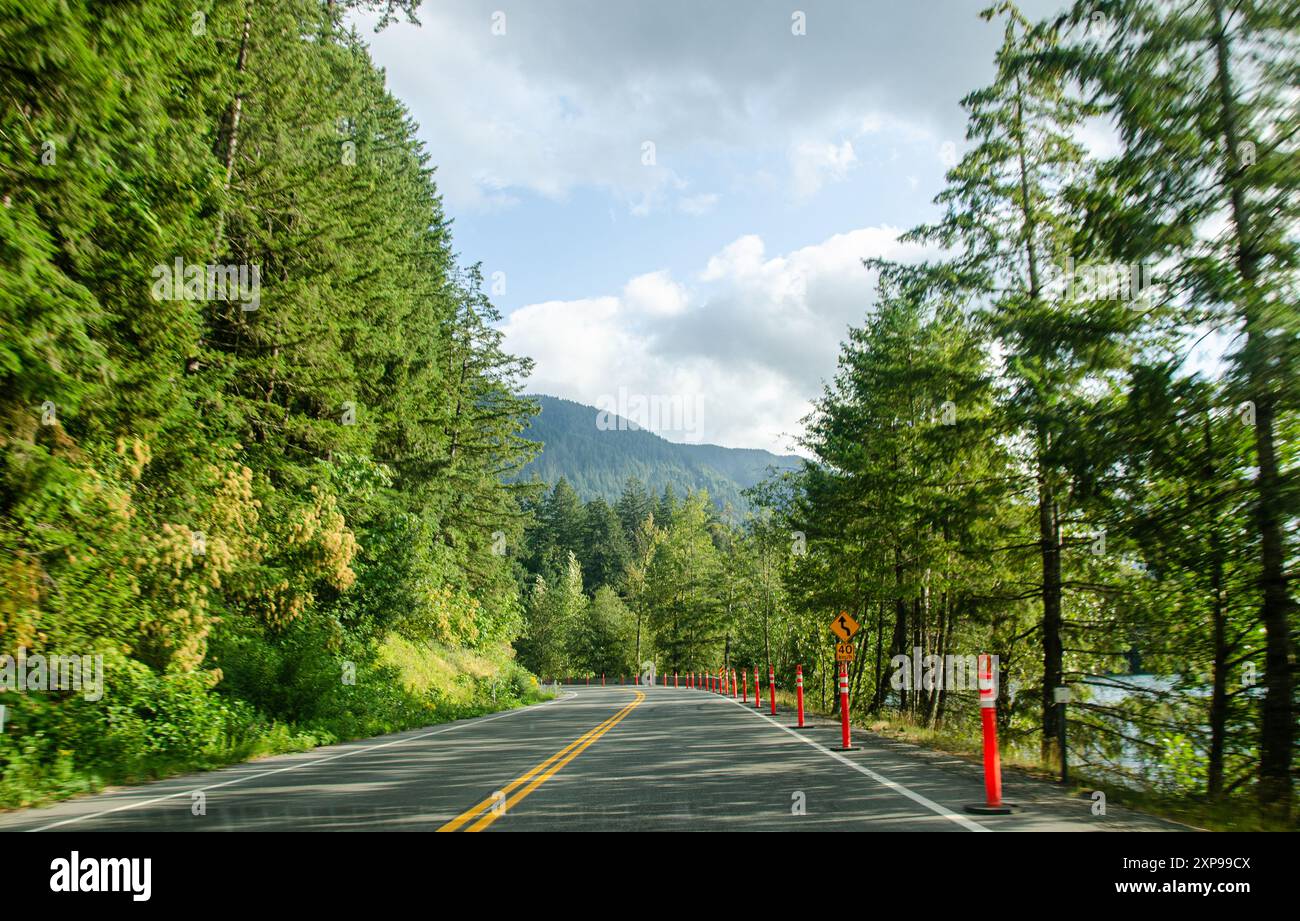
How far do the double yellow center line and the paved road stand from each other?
2 centimetres

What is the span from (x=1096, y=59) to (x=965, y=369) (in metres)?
5.43

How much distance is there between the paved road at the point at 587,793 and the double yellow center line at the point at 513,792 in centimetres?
2

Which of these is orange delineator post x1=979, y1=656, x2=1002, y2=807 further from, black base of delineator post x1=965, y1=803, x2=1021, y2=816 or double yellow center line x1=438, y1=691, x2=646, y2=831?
double yellow center line x1=438, y1=691, x2=646, y2=831

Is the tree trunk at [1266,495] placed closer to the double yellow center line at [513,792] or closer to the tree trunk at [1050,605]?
the tree trunk at [1050,605]

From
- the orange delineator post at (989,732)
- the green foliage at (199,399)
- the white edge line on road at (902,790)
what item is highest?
the green foliage at (199,399)

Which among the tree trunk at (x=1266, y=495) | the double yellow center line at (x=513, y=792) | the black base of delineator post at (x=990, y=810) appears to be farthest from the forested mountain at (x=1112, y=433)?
the double yellow center line at (x=513, y=792)

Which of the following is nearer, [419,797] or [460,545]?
[419,797]

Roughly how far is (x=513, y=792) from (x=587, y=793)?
823 millimetres

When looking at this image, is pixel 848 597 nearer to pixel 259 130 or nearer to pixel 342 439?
pixel 342 439

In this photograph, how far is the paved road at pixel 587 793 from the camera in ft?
23.1

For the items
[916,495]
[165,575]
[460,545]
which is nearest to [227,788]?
[165,575]

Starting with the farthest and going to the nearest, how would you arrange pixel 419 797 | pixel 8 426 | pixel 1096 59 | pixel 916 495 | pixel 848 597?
pixel 848 597 < pixel 916 495 < pixel 1096 59 < pixel 8 426 < pixel 419 797

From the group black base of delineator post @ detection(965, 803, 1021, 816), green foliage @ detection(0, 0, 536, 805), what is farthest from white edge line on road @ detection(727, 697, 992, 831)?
green foliage @ detection(0, 0, 536, 805)

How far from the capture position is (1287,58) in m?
9.73
